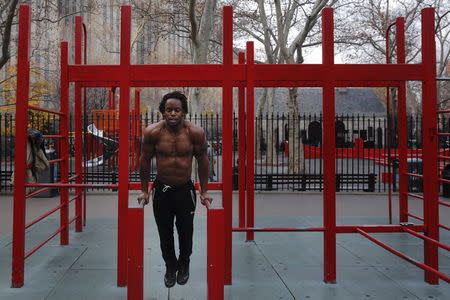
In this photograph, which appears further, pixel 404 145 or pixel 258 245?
pixel 258 245

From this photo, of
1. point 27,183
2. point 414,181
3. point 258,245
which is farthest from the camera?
point 414,181

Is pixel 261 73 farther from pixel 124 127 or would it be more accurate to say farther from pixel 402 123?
pixel 402 123

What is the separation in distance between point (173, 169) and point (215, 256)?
102cm

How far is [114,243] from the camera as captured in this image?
→ 5699 mm

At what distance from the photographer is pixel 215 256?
111 inches

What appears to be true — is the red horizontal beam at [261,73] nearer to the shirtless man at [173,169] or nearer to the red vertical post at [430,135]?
the red vertical post at [430,135]

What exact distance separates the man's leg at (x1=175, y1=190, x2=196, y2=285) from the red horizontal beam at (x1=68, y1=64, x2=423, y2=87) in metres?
1.29

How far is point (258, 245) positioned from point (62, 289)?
2845 millimetres

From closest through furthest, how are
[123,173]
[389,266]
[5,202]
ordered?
1. [123,173]
2. [389,266]
3. [5,202]

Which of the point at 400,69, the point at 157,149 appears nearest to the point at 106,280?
the point at 157,149

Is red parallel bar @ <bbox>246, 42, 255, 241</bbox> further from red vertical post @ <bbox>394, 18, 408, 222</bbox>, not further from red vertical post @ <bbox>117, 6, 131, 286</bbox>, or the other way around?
red vertical post @ <bbox>394, 18, 408, 222</bbox>

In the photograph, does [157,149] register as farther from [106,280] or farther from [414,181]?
[414,181]

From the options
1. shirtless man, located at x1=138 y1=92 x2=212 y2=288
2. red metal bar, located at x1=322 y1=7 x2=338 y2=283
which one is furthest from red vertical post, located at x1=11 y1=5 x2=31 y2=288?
red metal bar, located at x1=322 y1=7 x2=338 y2=283

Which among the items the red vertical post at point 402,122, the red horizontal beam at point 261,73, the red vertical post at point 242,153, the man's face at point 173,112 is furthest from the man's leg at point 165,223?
the red vertical post at point 402,122
